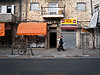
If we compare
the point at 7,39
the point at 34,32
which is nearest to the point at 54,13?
the point at 34,32

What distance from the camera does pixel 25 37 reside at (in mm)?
13070

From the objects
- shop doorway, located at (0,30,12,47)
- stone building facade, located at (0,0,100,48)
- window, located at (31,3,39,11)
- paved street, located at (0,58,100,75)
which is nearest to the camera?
paved street, located at (0,58,100,75)

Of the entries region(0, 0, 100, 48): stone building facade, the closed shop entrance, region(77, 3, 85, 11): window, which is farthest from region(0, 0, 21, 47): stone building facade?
region(77, 3, 85, 11): window

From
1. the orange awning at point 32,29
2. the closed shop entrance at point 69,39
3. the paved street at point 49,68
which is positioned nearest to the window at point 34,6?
the orange awning at point 32,29

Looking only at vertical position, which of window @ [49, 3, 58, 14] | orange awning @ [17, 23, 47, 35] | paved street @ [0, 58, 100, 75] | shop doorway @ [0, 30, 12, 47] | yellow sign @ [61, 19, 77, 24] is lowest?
paved street @ [0, 58, 100, 75]

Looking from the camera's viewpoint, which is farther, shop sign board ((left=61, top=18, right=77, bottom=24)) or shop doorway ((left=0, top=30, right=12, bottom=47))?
shop doorway ((left=0, top=30, right=12, bottom=47))

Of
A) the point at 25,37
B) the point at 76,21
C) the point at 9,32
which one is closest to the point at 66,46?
the point at 76,21

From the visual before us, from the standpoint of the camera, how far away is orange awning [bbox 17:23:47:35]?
1158cm

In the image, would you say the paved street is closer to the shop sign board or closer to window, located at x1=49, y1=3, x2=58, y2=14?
the shop sign board

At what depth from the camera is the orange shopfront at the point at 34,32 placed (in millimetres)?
11578

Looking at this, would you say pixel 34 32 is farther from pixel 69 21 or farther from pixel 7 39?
pixel 69 21

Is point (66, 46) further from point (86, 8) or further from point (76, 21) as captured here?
point (86, 8)

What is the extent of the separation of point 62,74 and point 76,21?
33.8ft

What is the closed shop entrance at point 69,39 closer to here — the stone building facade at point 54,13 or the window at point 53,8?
the stone building facade at point 54,13
